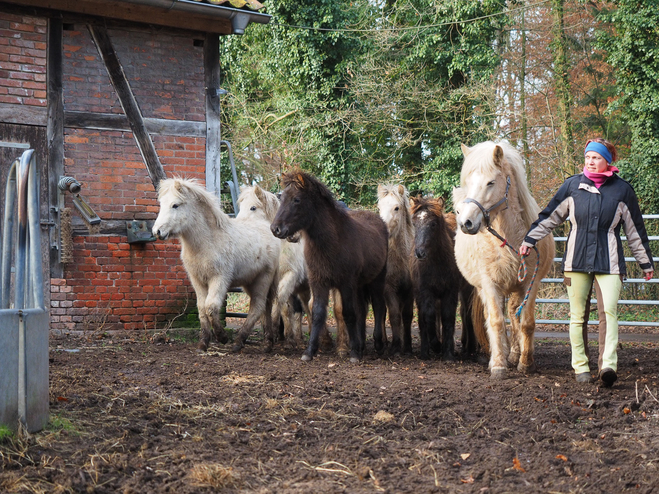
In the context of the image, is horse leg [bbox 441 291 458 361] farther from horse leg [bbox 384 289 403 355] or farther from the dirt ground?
the dirt ground

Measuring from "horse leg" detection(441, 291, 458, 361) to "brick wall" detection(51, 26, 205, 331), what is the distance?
159 inches

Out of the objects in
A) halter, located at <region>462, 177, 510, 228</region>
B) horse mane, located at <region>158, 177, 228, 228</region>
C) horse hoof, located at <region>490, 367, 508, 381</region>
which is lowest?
horse hoof, located at <region>490, 367, 508, 381</region>

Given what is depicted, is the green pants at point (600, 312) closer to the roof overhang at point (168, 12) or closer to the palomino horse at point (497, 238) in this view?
the palomino horse at point (497, 238)

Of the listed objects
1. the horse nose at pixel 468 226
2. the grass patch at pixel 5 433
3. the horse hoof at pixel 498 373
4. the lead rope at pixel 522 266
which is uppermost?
the horse nose at pixel 468 226

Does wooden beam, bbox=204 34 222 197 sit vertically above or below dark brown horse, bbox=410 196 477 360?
above

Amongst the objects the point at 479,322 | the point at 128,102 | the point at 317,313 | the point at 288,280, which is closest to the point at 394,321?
the point at 479,322

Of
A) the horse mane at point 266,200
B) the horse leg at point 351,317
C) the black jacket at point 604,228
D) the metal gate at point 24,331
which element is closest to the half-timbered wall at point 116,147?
the horse mane at point 266,200

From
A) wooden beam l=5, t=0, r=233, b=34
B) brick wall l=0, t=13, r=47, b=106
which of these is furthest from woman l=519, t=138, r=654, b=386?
brick wall l=0, t=13, r=47, b=106

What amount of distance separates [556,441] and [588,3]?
19617 mm

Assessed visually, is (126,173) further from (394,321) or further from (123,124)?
(394,321)

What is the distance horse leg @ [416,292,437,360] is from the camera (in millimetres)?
8164

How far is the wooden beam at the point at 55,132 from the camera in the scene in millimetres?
9297

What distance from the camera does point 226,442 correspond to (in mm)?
4141

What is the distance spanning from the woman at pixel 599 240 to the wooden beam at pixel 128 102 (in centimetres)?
590
